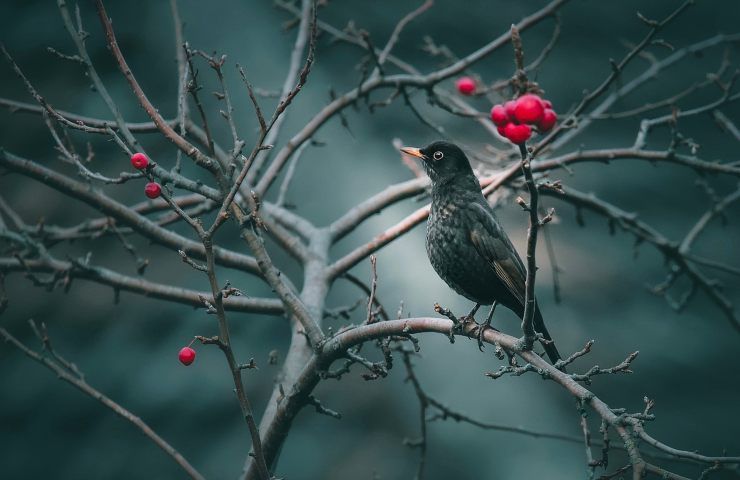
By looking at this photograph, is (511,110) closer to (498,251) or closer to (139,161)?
(139,161)

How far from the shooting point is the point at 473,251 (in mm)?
2918

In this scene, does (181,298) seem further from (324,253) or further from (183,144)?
(183,144)

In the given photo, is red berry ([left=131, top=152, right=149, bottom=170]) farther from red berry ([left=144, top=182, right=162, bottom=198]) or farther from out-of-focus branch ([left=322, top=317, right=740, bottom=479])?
out-of-focus branch ([left=322, top=317, right=740, bottom=479])

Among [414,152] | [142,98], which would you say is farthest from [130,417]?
[414,152]

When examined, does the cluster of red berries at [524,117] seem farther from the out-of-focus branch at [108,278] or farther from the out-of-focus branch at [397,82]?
the out-of-focus branch at [397,82]

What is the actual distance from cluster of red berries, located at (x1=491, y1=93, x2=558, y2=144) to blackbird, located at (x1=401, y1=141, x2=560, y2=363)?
1382mm

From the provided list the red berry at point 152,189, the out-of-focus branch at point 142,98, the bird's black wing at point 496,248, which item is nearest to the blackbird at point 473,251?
the bird's black wing at point 496,248

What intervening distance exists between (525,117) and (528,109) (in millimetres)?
17

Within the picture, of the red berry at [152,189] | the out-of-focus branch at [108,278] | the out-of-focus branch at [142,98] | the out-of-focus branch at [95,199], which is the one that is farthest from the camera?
the out-of-focus branch at [108,278]

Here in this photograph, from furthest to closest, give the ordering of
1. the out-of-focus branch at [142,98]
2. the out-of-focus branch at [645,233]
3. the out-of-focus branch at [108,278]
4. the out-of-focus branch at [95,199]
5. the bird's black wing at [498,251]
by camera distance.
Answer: the out-of-focus branch at [645,233] → the out-of-focus branch at [108,278] → the out-of-focus branch at [95,199] → the bird's black wing at [498,251] → the out-of-focus branch at [142,98]

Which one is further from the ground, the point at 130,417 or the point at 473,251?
the point at 473,251

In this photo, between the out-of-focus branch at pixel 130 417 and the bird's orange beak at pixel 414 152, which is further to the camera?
the bird's orange beak at pixel 414 152

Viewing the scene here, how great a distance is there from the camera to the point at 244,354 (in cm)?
515

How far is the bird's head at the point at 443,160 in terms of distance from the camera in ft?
10.6
